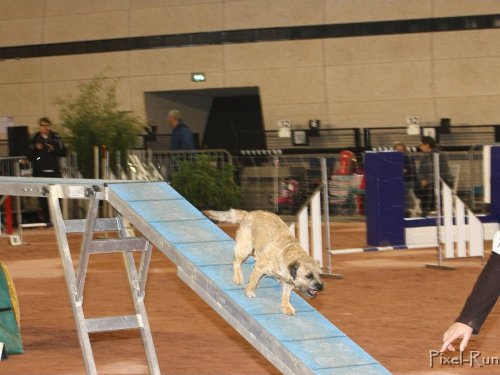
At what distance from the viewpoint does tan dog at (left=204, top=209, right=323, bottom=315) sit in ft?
21.5

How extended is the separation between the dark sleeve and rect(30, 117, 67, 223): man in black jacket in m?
16.5

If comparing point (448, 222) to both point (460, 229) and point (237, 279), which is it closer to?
point (460, 229)

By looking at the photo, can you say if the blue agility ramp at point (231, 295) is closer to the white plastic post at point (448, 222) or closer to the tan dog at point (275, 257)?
the tan dog at point (275, 257)

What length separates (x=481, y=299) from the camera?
12.6ft

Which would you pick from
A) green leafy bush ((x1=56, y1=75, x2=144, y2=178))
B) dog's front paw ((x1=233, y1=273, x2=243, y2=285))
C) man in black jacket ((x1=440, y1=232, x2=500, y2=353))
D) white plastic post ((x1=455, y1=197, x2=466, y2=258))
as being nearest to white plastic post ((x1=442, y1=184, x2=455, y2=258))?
white plastic post ((x1=455, y1=197, x2=466, y2=258))

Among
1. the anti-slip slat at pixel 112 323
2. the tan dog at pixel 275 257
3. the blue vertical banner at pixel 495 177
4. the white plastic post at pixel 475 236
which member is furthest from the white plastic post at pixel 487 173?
the tan dog at pixel 275 257

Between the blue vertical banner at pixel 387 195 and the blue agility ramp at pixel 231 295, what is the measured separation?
24.5ft

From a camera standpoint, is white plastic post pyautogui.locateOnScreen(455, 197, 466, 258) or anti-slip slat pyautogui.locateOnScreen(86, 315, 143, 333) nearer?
anti-slip slat pyautogui.locateOnScreen(86, 315, 143, 333)

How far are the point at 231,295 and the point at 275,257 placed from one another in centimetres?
39

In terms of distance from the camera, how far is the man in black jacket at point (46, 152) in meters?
19.7

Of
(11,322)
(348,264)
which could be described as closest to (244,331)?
(11,322)

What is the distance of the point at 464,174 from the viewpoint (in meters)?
19.0

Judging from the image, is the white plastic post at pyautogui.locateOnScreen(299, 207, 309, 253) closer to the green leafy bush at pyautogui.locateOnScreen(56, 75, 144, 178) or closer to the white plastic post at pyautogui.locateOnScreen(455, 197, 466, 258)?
the white plastic post at pyautogui.locateOnScreen(455, 197, 466, 258)

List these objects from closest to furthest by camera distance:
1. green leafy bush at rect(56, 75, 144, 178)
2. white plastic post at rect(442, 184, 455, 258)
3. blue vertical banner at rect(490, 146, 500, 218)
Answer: white plastic post at rect(442, 184, 455, 258) → blue vertical banner at rect(490, 146, 500, 218) → green leafy bush at rect(56, 75, 144, 178)
